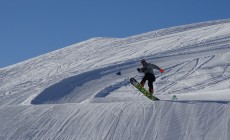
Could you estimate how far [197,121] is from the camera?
11344 mm

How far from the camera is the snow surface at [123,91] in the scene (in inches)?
460

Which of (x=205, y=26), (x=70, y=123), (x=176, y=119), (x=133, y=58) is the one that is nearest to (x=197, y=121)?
(x=176, y=119)

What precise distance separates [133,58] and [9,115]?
11.2 meters

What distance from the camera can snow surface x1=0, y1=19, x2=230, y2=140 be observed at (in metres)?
11.7

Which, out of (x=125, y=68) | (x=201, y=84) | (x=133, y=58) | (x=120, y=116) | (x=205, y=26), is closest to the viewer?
(x=120, y=116)

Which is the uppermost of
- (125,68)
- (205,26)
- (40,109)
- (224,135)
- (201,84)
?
(205,26)

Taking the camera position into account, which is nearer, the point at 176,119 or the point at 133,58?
the point at 176,119

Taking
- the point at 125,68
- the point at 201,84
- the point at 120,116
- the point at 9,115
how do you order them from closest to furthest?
1. the point at 120,116
2. the point at 9,115
3. the point at 201,84
4. the point at 125,68

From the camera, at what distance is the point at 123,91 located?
18.3 meters

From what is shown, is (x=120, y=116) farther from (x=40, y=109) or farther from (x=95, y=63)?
(x=95, y=63)

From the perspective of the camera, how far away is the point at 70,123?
12.9m

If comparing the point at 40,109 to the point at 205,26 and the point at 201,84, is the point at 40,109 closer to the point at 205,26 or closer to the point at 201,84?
the point at 201,84

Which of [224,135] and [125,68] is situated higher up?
[125,68]

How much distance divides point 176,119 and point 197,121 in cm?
56
